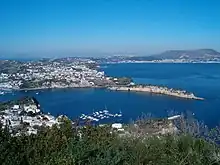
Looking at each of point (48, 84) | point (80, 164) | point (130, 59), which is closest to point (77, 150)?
point (80, 164)

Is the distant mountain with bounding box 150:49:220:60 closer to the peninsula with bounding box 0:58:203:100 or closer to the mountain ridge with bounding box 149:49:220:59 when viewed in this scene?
the mountain ridge with bounding box 149:49:220:59

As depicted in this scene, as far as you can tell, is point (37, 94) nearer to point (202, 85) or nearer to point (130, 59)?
point (202, 85)

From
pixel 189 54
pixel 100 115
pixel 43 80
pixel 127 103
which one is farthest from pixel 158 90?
pixel 189 54

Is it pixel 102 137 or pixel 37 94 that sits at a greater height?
pixel 102 137

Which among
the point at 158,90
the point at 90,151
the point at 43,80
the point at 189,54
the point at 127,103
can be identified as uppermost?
the point at 90,151

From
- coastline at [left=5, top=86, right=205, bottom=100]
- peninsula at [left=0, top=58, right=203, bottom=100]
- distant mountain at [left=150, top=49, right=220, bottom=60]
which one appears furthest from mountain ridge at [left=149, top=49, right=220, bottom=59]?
coastline at [left=5, top=86, right=205, bottom=100]

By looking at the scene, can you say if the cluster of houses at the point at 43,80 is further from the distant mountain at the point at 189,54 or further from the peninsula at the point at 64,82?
the distant mountain at the point at 189,54

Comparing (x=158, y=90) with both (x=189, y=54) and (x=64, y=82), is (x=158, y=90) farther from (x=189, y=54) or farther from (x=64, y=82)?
(x=189, y=54)

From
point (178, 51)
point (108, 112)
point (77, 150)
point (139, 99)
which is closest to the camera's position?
point (77, 150)
